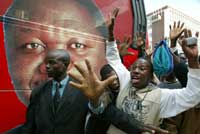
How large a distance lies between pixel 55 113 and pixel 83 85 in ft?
1.44

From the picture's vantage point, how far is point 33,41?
2.56 meters

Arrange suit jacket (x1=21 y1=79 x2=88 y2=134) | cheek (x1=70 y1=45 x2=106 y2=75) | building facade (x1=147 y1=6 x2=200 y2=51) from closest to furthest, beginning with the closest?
suit jacket (x1=21 y1=79 x2=88 y2=134), cheek (x1=70 y1=45 x2=106 y2=75), building facade (x1=147 y1=6 x2=200 y2=51)

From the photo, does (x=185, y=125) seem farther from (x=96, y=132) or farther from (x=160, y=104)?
(x=96, y=132)

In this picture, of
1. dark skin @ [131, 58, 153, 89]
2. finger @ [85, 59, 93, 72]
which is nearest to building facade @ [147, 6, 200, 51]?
dark skin @ [131, 58, 153, 89]

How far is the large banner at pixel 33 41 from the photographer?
2.38m

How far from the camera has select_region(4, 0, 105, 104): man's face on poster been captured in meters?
2.45

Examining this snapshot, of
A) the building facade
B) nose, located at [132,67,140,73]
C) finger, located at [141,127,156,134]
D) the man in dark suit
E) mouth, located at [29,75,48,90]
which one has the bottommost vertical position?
finger, located at [141,127,156,134]

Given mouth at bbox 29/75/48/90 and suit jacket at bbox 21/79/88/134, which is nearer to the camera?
suit jacket at bbox 21/79/88/134

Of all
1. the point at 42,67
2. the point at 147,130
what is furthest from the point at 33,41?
the point at 147,130

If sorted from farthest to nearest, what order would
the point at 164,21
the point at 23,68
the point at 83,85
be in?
the point at 164,21 < the point at 23,68 < the point at 83,85

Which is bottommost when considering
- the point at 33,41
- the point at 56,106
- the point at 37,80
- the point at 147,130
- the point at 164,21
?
the point at 147,130

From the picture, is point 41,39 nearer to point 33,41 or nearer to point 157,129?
point 33,41

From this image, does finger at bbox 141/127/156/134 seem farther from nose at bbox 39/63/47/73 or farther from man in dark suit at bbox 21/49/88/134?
nose at bbox 39/63/47/73

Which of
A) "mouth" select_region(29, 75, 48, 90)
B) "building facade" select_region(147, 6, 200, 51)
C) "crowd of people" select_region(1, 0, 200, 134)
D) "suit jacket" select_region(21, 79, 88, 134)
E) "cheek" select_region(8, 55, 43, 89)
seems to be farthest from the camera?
"building facade" select_region(147, 6, 200, 51)
